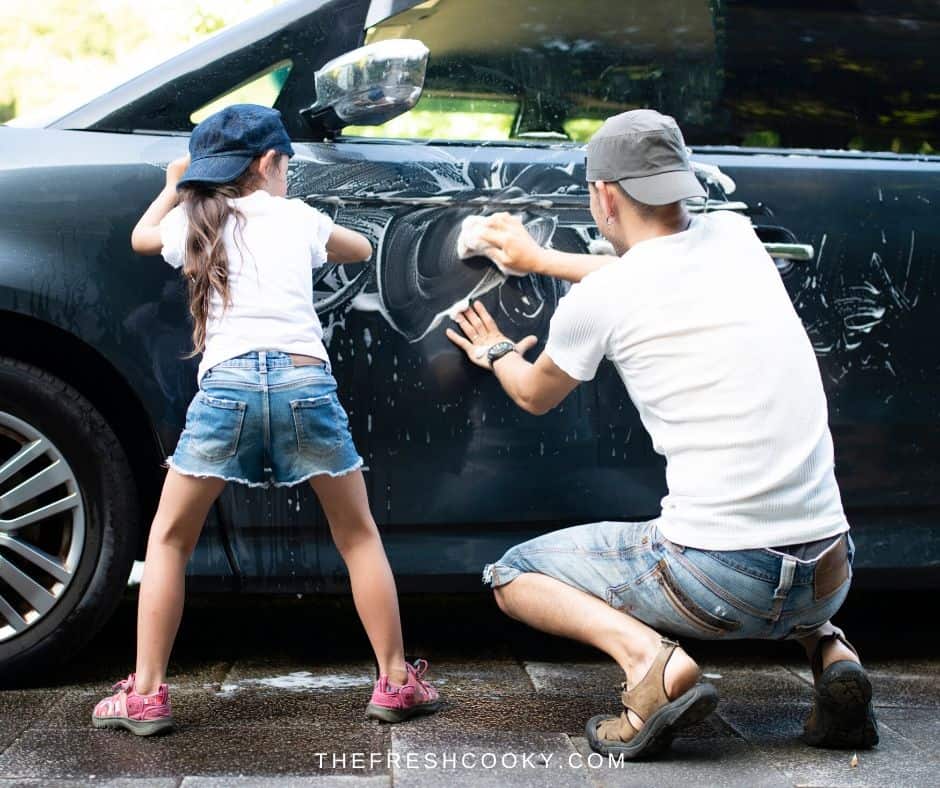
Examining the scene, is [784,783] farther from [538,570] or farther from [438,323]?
[438,323]

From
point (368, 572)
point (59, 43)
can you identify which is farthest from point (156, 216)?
point (59, 43)

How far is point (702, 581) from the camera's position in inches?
101

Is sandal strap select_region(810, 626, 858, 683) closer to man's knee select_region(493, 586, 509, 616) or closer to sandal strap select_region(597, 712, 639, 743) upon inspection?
sandal strap select_region(597, 712, 639, 743)

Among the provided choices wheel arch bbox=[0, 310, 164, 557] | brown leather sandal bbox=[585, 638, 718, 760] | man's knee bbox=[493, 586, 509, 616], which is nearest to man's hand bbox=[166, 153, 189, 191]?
wheel arch bbox=[0, 310, 164, 557]

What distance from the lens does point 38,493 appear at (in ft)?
9.62

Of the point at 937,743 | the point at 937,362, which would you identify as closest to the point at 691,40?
the point at 937,362

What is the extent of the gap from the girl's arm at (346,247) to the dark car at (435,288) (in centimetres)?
12

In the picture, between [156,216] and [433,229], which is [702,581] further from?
[156,216]

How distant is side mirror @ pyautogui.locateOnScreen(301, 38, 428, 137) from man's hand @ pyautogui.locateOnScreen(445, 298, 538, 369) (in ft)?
1.56

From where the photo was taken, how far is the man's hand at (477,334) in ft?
9.95

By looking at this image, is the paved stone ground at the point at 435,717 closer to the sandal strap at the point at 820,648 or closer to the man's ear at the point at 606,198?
the sandal strap at the point at 820,648

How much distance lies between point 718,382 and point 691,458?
0.51 ft

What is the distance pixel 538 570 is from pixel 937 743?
3.01ft

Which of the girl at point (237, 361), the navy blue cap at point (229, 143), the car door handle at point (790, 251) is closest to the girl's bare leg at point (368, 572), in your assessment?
the girl at point (237, 361)
